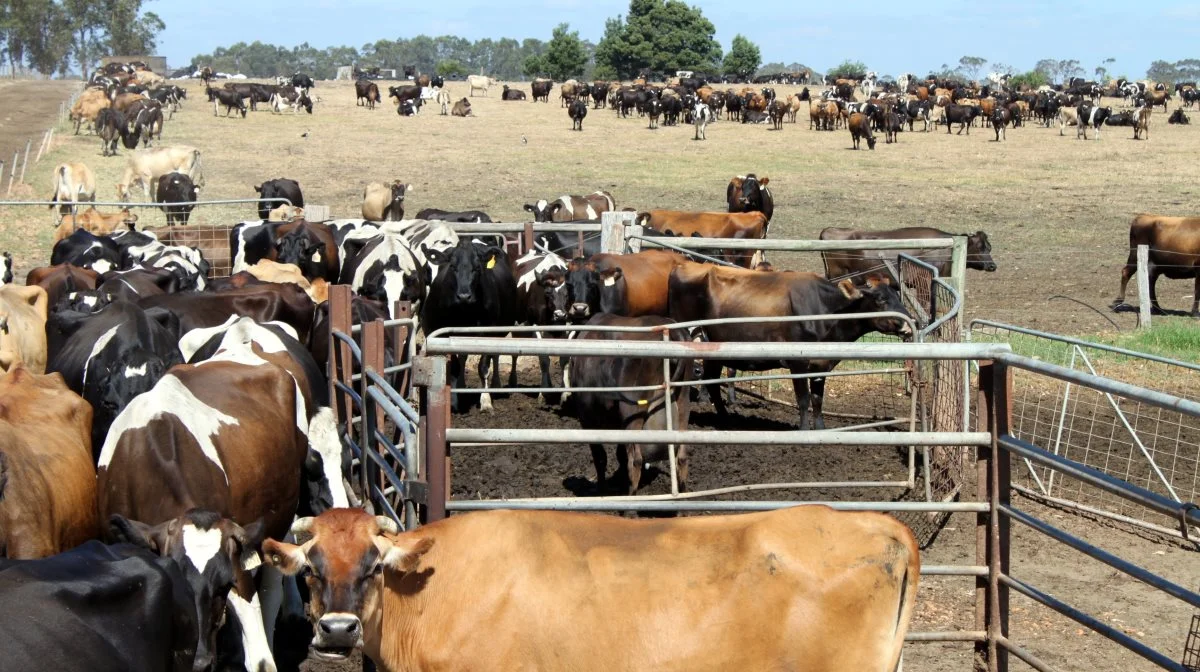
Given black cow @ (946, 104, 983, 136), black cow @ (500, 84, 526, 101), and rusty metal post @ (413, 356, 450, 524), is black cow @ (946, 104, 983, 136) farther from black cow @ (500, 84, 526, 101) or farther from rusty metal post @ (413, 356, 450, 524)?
rusty metal post @ (413, 356, 450, 524)

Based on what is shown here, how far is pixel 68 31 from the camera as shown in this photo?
403 ft

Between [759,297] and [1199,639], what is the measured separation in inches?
249

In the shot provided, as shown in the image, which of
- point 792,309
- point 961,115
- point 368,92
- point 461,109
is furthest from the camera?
point 368,92

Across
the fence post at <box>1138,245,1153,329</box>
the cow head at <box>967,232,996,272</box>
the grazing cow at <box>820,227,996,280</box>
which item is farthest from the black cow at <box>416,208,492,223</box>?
the fence post at <box>1138,245,1153,329</box>

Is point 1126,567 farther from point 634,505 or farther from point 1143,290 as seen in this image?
point 1143,290

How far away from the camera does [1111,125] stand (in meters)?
55.5

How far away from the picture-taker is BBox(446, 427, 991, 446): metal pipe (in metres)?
4.77

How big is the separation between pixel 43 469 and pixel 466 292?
23.6 ft

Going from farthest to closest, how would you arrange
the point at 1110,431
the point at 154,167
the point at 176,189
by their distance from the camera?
the point at 154,167 < the point at 176,189 < the point at 1110,431

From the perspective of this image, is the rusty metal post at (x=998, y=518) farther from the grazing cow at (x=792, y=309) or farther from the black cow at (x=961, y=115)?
the black cow at (x=961, y=115)

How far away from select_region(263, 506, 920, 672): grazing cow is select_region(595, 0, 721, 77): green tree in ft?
309

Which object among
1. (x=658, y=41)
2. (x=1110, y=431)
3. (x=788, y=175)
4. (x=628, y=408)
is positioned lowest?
(x=1110, y=431)

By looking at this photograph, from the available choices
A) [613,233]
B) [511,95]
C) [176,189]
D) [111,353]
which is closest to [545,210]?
[613,233]

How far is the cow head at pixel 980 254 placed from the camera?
20406 mm
